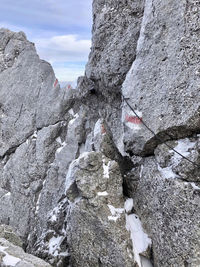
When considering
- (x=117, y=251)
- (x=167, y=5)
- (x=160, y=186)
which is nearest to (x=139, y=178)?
(x=160, y=186)

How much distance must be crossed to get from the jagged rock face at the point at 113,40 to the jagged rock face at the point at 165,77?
1665mm

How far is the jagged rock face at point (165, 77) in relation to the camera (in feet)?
30.2

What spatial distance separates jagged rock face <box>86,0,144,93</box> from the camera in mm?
13383

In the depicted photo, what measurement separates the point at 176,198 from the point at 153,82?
14.8 ft

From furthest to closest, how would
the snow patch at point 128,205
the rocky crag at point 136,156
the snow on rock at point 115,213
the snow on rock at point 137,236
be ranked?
the snow patch at point 128,205
the snow on rock at point 115,213
the snow on rock at point 137,236
the rocky crag at point 136,156

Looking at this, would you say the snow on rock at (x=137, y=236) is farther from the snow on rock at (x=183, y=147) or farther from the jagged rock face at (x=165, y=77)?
the snow on rock at (x=183, y=147)

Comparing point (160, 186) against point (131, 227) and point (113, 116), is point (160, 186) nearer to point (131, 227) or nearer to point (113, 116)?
point (131, 227)

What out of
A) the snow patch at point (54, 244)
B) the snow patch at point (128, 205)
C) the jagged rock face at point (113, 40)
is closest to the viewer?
the snow patch at point (128, 205)

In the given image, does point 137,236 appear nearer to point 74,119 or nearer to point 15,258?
point 15,258

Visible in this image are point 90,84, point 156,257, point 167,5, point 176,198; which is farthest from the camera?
point 90,84

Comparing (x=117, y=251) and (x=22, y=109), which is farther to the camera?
(x=22, y=109)

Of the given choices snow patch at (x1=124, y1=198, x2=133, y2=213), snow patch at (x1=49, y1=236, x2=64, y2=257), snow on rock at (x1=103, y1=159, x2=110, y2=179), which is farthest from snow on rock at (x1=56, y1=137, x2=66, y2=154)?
snow patch at (x1=124, y1=198, x2=133, y2=213)

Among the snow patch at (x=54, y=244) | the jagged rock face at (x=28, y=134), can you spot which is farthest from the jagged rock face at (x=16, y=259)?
the jagged rock face at (x=28, y=134)

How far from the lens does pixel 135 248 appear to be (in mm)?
10273
